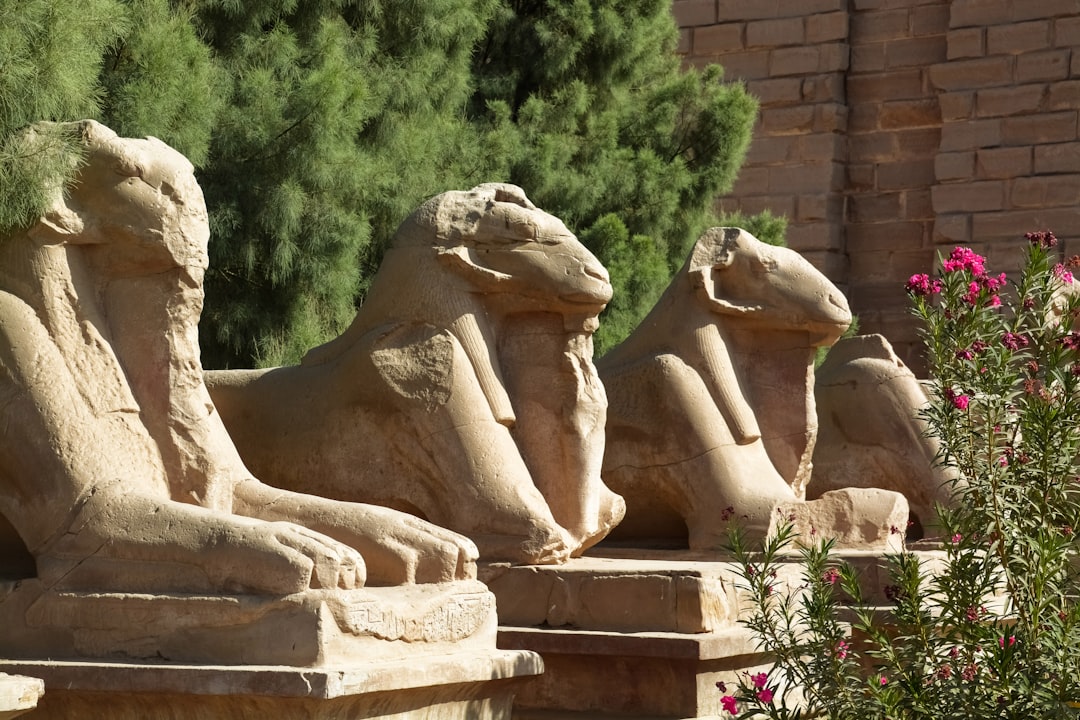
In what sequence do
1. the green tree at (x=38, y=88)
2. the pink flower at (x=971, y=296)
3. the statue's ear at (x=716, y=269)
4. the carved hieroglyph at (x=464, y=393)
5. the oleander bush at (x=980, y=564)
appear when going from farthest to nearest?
the statue's ear at (x=716, y=269)
the carved hieroglyph at (x=464, y=393)
the pink flower at (x=971, y=296)
the green tree at (x=38, y=88)
the oleander bush at (x=980, y=564)

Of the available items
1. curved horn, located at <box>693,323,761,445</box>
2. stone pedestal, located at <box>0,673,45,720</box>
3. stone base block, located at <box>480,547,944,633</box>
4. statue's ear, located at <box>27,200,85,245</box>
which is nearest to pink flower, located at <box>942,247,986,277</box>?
stone base block, located at <box>480,547,944,633</box>

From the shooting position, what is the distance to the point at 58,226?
4.68 meters

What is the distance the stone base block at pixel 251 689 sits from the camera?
4.15m

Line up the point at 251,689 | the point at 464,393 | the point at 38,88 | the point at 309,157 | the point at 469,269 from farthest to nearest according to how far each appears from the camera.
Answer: the point at 309,157 < the point at 469,269 < the point at 464,393 < the point at 38,88 < the point at 251,689

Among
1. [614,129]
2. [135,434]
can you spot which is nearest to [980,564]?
[135,434]

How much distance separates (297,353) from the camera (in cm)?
823

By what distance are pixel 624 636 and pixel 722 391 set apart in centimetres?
146

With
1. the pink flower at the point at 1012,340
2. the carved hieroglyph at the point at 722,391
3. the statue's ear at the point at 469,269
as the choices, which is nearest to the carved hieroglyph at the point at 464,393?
the statue's ear at the point at 469,269

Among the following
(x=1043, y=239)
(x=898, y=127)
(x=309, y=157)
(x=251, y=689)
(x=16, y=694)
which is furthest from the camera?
(x=898, y=127)

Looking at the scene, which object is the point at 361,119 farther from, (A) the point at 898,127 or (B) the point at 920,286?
(A) the point at 898,127

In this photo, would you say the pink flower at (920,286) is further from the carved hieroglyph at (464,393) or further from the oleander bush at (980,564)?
the carved hieroglyph at (464,393)

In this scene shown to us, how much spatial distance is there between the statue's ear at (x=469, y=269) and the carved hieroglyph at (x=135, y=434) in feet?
3.33

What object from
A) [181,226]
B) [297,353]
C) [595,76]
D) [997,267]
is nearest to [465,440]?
[181,226]

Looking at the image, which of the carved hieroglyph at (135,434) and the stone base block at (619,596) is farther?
the stone base block at (619,596)
